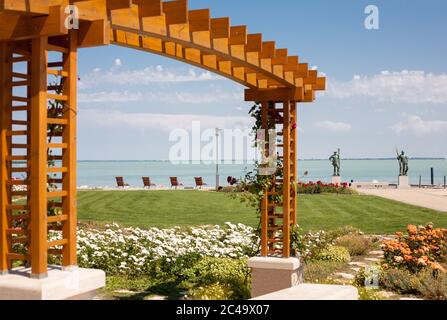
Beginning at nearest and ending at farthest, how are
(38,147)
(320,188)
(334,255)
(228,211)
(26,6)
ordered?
1. (26,6)
2. (38,147)
3. (334,255)
4. (228,211)
5. (320,188)

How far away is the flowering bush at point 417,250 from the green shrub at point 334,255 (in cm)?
118

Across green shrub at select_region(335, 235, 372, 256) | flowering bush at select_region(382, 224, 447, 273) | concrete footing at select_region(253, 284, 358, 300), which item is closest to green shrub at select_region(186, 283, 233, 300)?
concrete footing at select_region(253, 284, 358, 300)

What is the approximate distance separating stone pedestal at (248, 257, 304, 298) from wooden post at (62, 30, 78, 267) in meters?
3.42

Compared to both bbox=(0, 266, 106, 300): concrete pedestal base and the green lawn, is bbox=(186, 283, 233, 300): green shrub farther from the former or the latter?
the green lawn

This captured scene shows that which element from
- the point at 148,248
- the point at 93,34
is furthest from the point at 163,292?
the point at 93,34

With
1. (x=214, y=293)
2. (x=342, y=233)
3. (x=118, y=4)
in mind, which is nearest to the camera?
(x=118, y=4)

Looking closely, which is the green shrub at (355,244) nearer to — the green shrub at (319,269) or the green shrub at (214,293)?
the green shrub at (319,269)

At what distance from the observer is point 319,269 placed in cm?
869

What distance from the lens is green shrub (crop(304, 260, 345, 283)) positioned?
8086 millimetres

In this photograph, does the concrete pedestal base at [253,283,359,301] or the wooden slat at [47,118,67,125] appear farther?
the concrete pedestal base at [253,283,359,301]

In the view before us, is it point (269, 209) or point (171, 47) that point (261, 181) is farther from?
point (171, 47)

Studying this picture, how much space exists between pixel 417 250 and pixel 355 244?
2362 mm

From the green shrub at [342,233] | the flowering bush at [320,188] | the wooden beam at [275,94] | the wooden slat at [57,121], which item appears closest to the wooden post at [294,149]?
the wooden beam at [275,94]

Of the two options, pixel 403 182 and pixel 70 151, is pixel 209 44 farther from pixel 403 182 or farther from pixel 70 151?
pixel 403 182
